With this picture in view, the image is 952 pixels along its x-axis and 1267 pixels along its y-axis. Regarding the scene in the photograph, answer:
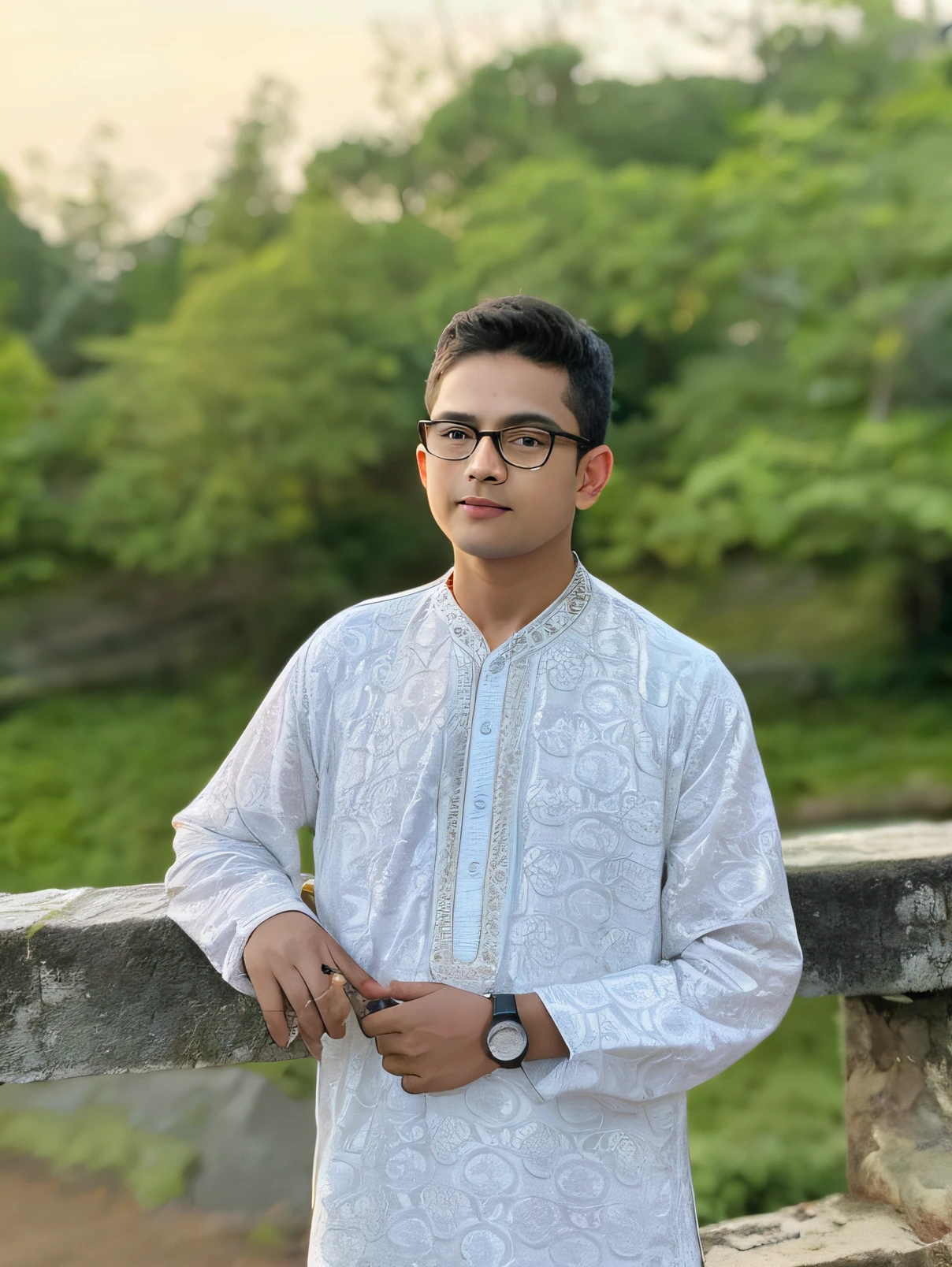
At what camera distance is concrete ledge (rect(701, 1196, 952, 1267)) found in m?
1.63

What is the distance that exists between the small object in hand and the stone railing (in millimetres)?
287

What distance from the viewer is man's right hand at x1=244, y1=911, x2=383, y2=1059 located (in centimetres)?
116

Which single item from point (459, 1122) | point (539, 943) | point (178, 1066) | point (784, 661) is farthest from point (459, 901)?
point (784, 661)

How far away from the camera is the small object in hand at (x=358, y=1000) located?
3.82 feet

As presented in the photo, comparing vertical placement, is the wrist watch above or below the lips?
below

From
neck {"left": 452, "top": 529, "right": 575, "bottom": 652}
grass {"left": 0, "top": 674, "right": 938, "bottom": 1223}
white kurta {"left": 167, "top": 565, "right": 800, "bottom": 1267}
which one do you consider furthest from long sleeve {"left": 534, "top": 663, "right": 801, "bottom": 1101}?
grass {"left": 0, "top": 674, "right": 938, "bottom": 1223}

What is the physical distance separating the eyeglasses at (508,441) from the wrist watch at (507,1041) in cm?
57

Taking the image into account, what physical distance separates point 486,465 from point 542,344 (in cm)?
15

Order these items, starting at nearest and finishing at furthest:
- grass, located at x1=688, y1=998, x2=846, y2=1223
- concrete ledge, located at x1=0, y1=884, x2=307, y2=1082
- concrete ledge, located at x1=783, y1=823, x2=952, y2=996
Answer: concrete ledge, located at x1=0, y1=884, x2=307, y2=1082, concrete ledge, located at x1=783, y1=823, x2=952, y2=996, grass, located at x1=688, y1=998, x2=846, y2=1223

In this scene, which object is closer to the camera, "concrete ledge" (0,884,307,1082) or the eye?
the eye

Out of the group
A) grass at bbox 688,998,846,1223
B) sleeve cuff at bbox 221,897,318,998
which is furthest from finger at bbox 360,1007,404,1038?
grass at bbox 688,998,846,1223

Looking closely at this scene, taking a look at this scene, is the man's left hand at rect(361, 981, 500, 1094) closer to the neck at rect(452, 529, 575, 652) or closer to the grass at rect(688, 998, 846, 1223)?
the neck at rect(452, 529, 575, 652)

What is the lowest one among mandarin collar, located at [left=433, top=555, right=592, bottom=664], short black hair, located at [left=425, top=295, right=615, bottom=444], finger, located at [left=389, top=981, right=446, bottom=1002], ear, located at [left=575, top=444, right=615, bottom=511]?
finger, located at [left=389, top=981, right=446, bottom=1002]

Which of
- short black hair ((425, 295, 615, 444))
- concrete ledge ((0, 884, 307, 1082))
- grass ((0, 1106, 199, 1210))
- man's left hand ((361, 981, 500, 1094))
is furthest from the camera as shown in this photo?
grass ((0, 1106, 199, 1210))
